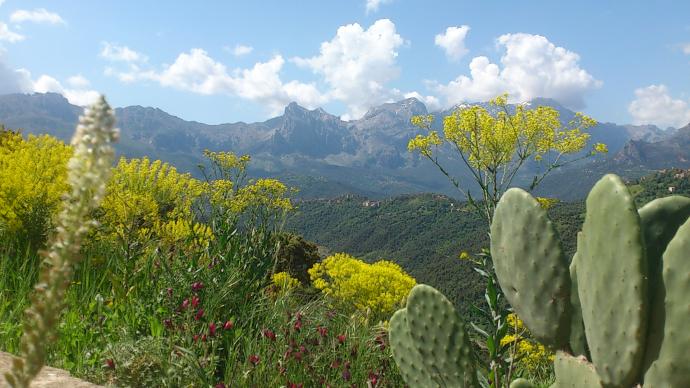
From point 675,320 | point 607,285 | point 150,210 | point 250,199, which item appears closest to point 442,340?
point 607,285

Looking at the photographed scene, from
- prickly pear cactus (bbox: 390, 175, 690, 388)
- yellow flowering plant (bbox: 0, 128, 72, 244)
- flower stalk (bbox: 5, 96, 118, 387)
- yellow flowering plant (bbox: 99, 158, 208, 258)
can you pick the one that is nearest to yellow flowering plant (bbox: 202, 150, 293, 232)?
yellow flowering plant (bbox: 99, 158, 208, 258)

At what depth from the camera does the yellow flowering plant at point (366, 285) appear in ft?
29.3

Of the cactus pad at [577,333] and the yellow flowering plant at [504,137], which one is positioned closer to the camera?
the cactus pad at [577,333]

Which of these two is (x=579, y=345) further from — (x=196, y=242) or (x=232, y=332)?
(x=196, y=242)

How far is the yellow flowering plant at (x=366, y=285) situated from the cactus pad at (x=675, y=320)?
6.41 m

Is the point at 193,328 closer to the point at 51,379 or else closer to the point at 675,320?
the point at 51,379

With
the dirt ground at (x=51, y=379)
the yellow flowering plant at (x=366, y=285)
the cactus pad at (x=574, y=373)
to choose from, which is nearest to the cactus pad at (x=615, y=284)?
the cactus pad at (x=574, y=373)


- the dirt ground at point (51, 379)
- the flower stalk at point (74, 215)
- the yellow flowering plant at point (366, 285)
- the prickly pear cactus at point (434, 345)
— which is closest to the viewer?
the flower stalk at point (74, 215)

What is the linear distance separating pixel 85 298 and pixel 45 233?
1.68 metres

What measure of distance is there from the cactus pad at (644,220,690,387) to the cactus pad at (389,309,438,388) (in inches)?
63.3

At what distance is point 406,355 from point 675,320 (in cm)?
190

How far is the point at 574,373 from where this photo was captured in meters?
2.88

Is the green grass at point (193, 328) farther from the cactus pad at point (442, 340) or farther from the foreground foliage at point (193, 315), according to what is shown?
the cactus pad at point (442, 340)

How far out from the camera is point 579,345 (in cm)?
297
